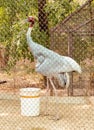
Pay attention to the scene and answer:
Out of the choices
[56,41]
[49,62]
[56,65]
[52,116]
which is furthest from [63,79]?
[56,41]

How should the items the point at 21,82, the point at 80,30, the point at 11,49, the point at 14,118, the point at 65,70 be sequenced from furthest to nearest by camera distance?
the point at 21,82 → the point at 11,49 → the point at 80,30 → the point at 14,118 → the point at 65,70

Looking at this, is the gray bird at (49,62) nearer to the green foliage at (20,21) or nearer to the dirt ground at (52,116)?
the dirt ground at (52,116)

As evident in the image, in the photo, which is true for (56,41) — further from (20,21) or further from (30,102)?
(30,102)

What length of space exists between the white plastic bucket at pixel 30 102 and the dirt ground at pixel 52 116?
102mm

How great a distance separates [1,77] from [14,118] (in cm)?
460

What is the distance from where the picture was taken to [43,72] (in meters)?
5.71

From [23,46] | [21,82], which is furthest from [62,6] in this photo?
[21,82]

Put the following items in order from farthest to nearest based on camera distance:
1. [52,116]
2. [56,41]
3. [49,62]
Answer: [56,41] < [52,116] < [49,62]

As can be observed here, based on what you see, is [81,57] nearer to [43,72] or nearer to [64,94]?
[64,94]

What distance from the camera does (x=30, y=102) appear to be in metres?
6.10

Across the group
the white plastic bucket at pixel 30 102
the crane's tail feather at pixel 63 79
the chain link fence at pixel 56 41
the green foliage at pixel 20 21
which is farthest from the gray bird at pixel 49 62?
the green foliage at pixel 20 21

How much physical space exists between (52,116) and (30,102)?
1.36ft

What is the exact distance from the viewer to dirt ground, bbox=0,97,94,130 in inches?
214

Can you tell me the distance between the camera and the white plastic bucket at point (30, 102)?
19.9ft
